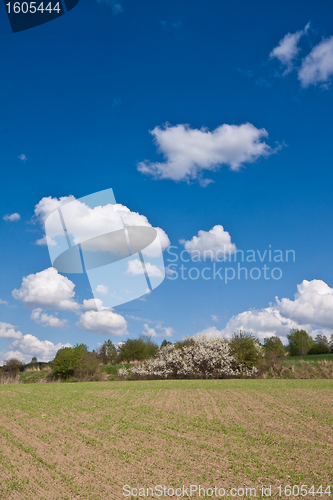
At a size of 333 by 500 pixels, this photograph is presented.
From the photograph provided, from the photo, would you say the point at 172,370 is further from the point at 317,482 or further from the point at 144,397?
the point at 317,482

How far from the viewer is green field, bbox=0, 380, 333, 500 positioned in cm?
707

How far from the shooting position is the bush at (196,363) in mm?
37094

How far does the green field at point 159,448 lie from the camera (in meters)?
7.07

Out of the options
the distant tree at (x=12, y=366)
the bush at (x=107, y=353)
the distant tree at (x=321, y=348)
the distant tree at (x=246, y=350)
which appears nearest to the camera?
the distant tree at (x=246, y=350)

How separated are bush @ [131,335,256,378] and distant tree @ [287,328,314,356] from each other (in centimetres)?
4905

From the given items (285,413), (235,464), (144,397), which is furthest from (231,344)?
(235,464)

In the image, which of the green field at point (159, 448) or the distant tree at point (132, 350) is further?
the distant tree at point (132, 350)

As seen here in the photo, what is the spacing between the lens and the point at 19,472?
25.2 feet

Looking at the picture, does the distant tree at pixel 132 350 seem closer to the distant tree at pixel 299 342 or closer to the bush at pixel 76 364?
the bush at pixel 76 364

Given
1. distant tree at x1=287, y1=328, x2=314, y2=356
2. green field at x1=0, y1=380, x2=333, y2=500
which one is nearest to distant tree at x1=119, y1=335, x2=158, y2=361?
green field at x1=0, y1=380, x2=333, y2=500

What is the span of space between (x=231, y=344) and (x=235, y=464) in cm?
3202

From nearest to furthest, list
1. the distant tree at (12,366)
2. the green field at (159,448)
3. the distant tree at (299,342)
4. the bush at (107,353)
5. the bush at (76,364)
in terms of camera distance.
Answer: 1. the green field at (159,448)
2. the bush at (76,364)
3. the distant tree at (12,366)
4. the bush at (107,353)
5. the distant tree at (299,342)

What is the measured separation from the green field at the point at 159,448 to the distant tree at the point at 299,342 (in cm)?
7244

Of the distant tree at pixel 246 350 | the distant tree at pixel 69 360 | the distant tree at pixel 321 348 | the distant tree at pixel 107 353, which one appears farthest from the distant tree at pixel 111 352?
the distant tree at pixel 321 348
